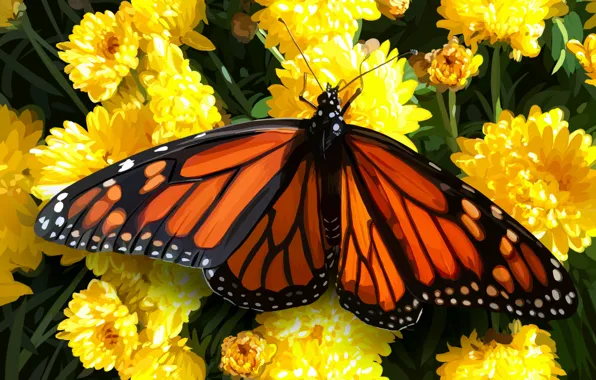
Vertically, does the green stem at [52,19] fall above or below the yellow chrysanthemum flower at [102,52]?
above

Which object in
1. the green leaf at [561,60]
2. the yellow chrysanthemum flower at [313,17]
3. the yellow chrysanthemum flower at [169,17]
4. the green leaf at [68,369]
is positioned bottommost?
the green leaf at [68,369]

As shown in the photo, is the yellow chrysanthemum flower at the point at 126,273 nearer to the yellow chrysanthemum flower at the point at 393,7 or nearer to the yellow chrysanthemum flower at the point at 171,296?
the yellow chrysanthemum flower at the point at 171,296

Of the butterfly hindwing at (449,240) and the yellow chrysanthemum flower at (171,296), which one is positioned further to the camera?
the yellow chrysanthemum flower at (171,296)

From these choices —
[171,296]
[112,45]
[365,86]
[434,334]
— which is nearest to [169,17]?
[112,45]

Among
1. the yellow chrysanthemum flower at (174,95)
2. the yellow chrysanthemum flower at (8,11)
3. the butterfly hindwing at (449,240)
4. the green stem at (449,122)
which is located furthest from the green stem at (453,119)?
the yellow chrysanthemum flower at (8,11)

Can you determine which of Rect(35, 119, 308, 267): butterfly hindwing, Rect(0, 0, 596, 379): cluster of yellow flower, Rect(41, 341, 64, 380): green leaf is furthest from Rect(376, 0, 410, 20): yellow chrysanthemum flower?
Rect(41, 341, 64, 380): green leaf

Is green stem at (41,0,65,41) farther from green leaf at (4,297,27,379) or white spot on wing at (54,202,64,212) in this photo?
green leaf at (4,297,27,379)
